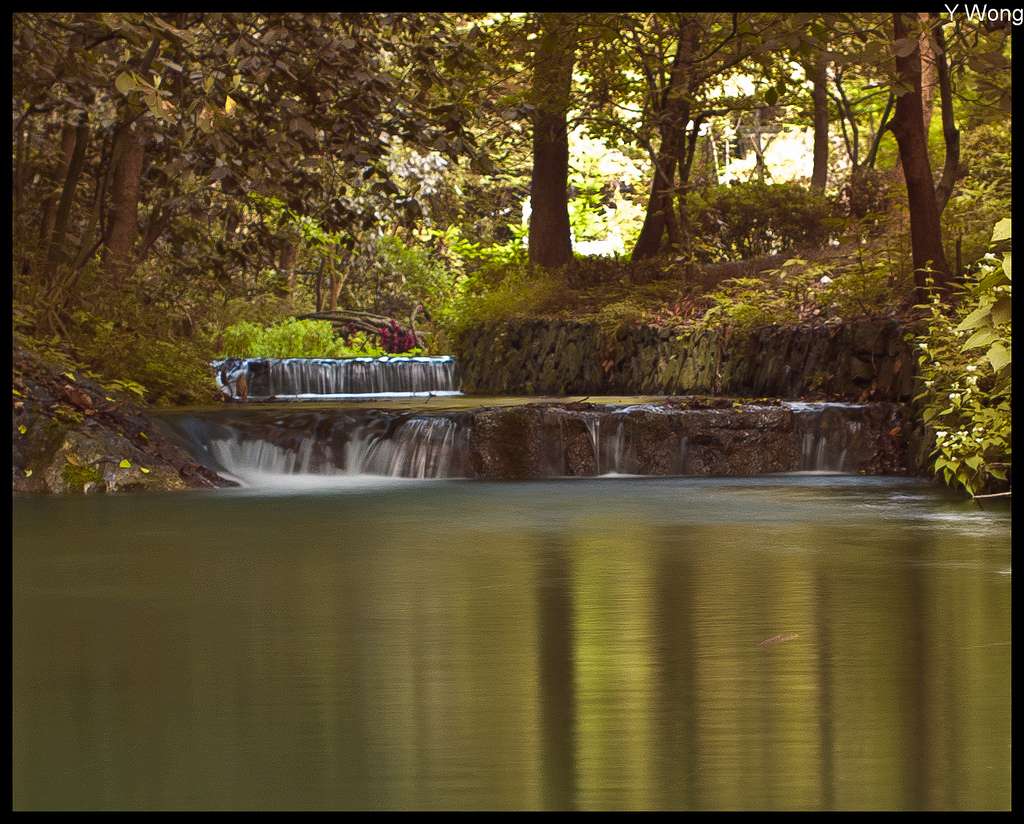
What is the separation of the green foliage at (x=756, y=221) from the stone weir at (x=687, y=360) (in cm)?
352

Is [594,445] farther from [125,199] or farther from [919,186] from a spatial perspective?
[125,199]

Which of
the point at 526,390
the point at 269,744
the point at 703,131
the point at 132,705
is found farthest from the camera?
the point at 703,131

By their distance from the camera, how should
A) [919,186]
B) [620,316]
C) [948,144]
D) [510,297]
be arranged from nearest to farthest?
[919,186] < [948,144] < [620,316] < [510,297]

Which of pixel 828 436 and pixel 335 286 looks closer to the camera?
pixel 828 436

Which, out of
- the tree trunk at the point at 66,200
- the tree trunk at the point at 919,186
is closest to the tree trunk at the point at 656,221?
the tree trunk at the point at 919,186

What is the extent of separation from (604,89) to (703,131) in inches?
770

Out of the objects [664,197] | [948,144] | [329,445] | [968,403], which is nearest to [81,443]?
[329,445]

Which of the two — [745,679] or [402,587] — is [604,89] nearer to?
[402,587]

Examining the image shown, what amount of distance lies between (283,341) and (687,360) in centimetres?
1036

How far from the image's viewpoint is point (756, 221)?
24.6 meters

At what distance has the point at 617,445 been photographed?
49.0ft

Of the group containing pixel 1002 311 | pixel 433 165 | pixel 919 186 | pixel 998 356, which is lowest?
pixel 998 356

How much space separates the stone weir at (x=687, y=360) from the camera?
1588 cm

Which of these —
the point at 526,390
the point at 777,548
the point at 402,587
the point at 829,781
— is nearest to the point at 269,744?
the point at 829,781
